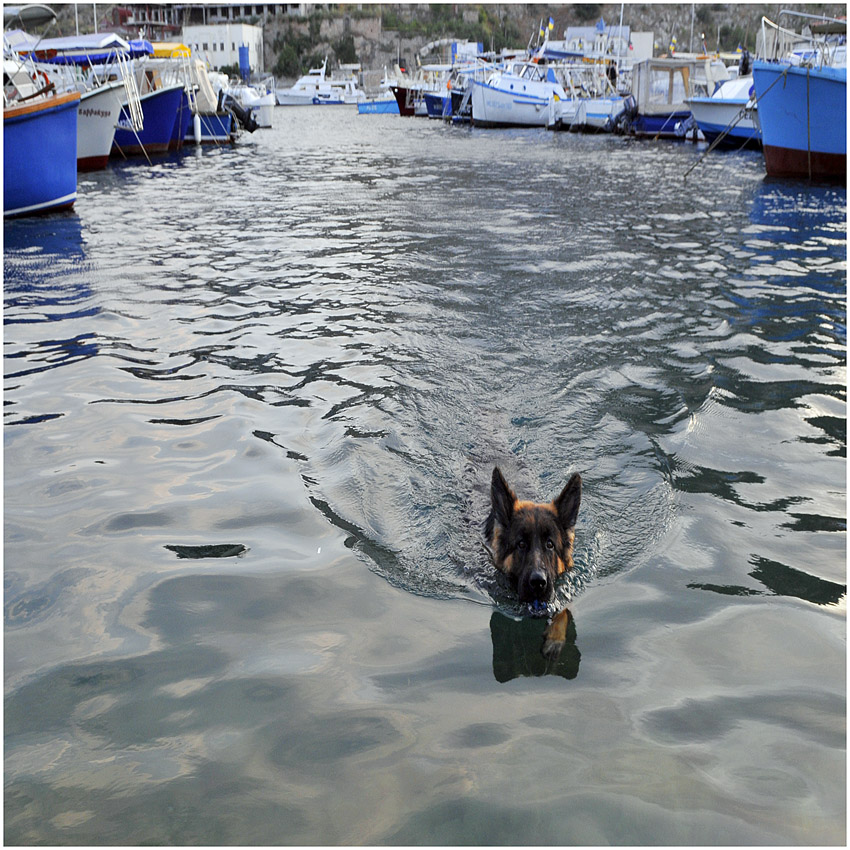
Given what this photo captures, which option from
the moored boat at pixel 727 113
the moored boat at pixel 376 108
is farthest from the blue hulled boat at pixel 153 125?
the moored boat at pixel 376 108

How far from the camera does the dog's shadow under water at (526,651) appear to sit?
4.02 metres

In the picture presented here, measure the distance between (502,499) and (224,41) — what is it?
125 metres

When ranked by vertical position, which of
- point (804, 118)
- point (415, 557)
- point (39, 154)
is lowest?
point (415, 557)

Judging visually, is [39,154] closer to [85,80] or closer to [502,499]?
[502,499]

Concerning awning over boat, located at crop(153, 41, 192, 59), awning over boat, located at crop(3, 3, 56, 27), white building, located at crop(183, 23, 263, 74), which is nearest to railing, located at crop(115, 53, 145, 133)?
awning over boat, located at crop(153, 41, 192, 59)

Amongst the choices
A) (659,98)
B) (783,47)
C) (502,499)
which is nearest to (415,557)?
(502,499)

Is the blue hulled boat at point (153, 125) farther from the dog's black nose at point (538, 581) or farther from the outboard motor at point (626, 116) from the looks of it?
the dog's black nose at point (538, 581)

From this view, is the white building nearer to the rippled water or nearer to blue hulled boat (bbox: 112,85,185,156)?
blue hulled boat (bbox: 112,85,185,156)

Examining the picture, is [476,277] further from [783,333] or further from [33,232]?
[33,232]

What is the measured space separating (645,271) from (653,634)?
888 cm

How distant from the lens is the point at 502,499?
4.59 meters

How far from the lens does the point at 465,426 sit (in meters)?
6.94

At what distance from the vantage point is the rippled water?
3.29m

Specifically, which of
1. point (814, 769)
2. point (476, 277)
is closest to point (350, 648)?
point (814, 769)
